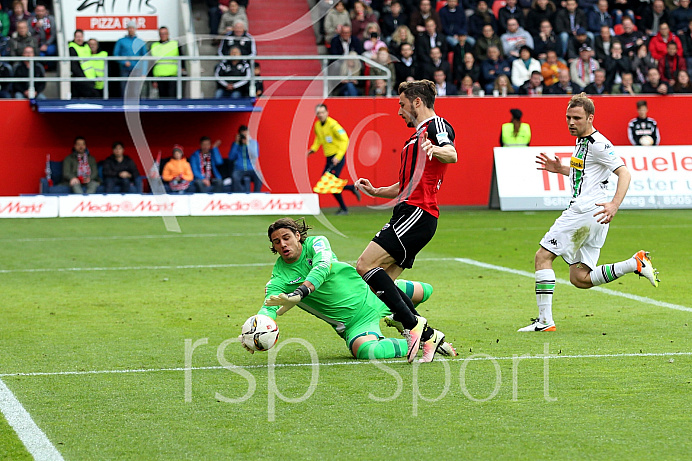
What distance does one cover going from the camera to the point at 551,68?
25.6 metres

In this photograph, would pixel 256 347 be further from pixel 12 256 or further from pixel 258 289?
pixel 12 256

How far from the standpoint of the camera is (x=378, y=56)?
24766mm

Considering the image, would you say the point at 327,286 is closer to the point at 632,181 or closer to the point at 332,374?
the point at 332,374

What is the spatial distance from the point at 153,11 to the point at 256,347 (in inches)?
882

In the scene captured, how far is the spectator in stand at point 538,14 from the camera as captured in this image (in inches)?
1052

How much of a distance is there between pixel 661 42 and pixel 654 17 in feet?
5.52

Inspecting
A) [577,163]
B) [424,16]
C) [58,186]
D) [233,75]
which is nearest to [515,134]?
[424,16]

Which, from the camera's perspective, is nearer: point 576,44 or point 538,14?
point 576,44

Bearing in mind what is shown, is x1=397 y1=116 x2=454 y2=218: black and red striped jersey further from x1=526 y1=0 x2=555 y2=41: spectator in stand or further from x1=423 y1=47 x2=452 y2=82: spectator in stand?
x1=526 y1=0 x2=555 y2=41: spectator in stand

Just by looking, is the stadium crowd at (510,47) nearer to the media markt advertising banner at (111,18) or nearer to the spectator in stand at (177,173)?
the spectator in stand at (177,173)

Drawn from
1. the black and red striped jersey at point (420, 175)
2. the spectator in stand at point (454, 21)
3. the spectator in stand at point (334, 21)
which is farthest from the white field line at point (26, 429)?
the spectator in stand at point (454, 21)

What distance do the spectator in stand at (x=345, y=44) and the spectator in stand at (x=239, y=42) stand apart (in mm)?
2042

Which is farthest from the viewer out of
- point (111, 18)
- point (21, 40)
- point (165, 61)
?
point (111, 18)

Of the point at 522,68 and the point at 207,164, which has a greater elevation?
the point at 522,68
